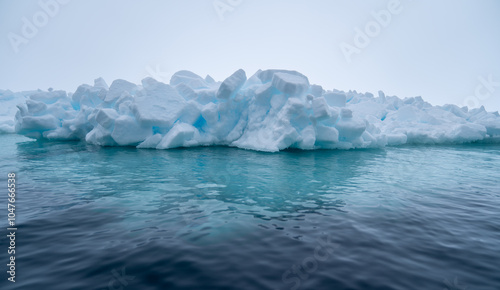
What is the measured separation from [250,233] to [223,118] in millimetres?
14306

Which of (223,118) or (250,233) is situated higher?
(223,118)

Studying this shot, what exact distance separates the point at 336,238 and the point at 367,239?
1.60ft

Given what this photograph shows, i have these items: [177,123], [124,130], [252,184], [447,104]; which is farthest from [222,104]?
[447,104]

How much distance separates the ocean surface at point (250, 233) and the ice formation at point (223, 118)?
302 inches

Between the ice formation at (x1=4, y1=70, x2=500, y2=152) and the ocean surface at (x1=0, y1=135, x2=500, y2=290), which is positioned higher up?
the ice formation at (x1=4, y1=70, x2=500, y2=152)

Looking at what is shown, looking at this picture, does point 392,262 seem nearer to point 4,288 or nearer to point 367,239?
point 367,239

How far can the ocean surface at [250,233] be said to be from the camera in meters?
3.06

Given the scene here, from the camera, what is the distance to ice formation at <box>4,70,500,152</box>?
51.8 feet

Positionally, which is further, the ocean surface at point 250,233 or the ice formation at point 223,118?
the ice formation at point 223,118

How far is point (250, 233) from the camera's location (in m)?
4.29

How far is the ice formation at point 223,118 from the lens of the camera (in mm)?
15773

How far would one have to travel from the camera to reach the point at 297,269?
3.23 metres

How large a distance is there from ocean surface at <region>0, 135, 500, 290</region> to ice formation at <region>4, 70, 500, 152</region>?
7680 mm

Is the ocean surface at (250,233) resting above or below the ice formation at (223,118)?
below
